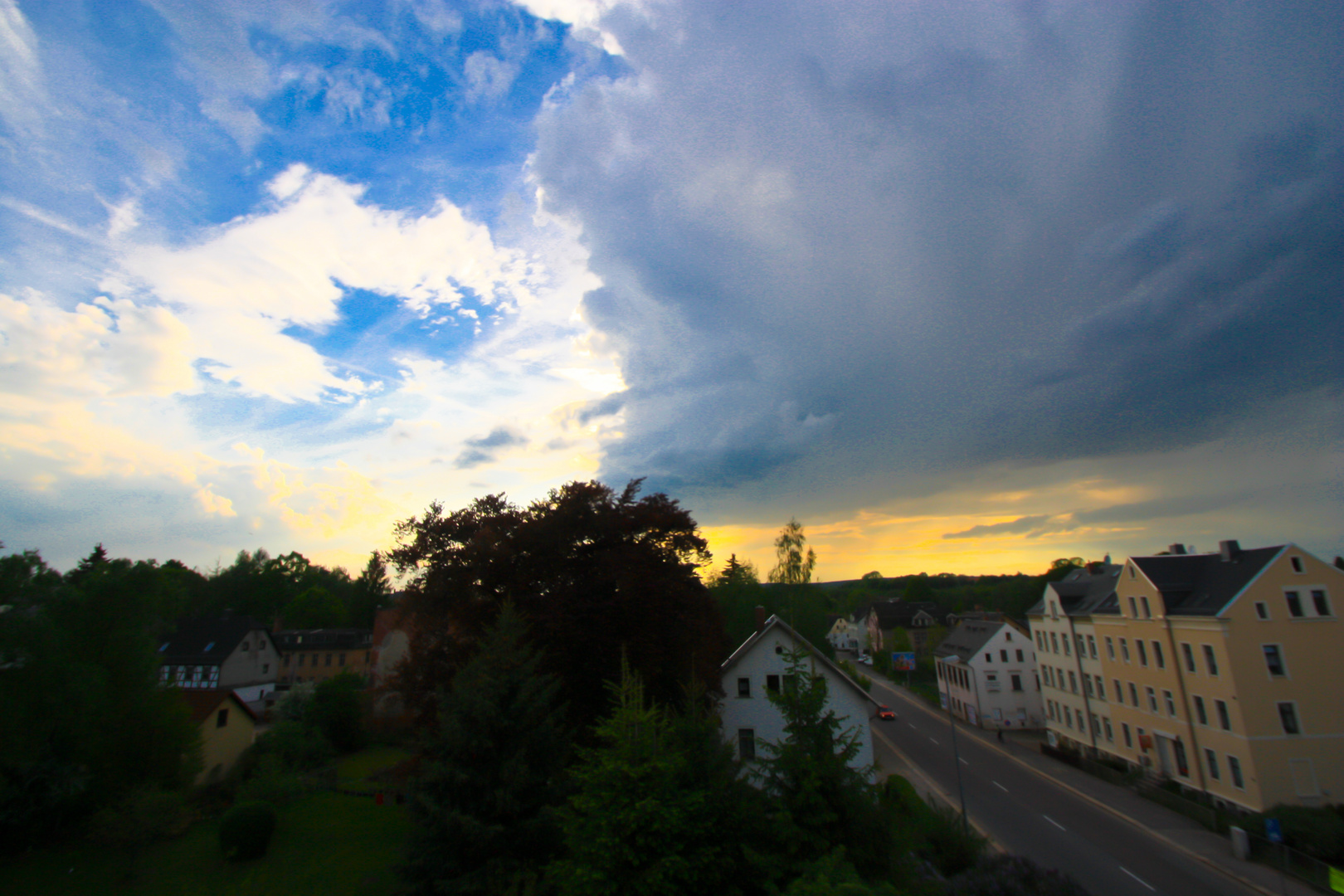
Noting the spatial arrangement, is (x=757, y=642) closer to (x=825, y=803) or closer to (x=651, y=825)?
(x=825, y=803)

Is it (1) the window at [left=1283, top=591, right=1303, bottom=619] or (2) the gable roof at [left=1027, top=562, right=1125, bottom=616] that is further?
(2) the gable roof at [left=1027, top=562, right=1125, bottom=616]

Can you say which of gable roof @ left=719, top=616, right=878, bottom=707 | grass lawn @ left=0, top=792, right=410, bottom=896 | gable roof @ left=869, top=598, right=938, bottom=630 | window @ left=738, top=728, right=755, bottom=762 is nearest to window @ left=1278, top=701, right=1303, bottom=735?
gable roof @ left=719, top=616, right=878, bottom=707

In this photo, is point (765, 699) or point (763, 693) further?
point (765, 699)

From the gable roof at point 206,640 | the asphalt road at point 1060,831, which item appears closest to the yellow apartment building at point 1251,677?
the asphalt road at point 1060,831

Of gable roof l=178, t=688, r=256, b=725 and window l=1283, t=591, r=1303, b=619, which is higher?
window l=1283, t=591, r=1303, b=619

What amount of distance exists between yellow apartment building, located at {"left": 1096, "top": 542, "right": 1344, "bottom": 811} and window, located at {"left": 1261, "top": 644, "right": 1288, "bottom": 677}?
0.04m

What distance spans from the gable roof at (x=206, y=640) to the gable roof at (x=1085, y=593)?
248 ft

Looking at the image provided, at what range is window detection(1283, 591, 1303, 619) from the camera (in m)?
28.2

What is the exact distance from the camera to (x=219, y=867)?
23.5 meters

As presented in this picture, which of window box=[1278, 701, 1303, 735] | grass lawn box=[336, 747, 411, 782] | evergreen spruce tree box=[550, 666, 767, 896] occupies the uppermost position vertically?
evergreen spruce tree box=[550, 666, 767, 896]

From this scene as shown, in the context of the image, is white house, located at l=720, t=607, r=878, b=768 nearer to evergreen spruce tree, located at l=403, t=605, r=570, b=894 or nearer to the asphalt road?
the asphalt road

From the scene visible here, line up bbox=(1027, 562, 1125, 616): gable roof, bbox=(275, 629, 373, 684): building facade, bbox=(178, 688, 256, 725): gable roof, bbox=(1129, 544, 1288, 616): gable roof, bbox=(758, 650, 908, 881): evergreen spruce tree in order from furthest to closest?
bbox=(275, 629, 373, 684): building facade → bbox=(1027, 562, 1125, 616): gable roof → bbox=(178, 688, 256, 725): gable roof → bbox=(1129, 544, 1288, 616): gable roof → bbox=(758, 650, 908, 881): evergreen spruce tree

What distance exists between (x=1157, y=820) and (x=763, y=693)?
63.5 feet

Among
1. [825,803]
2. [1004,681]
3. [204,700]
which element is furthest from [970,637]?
[204,700]
